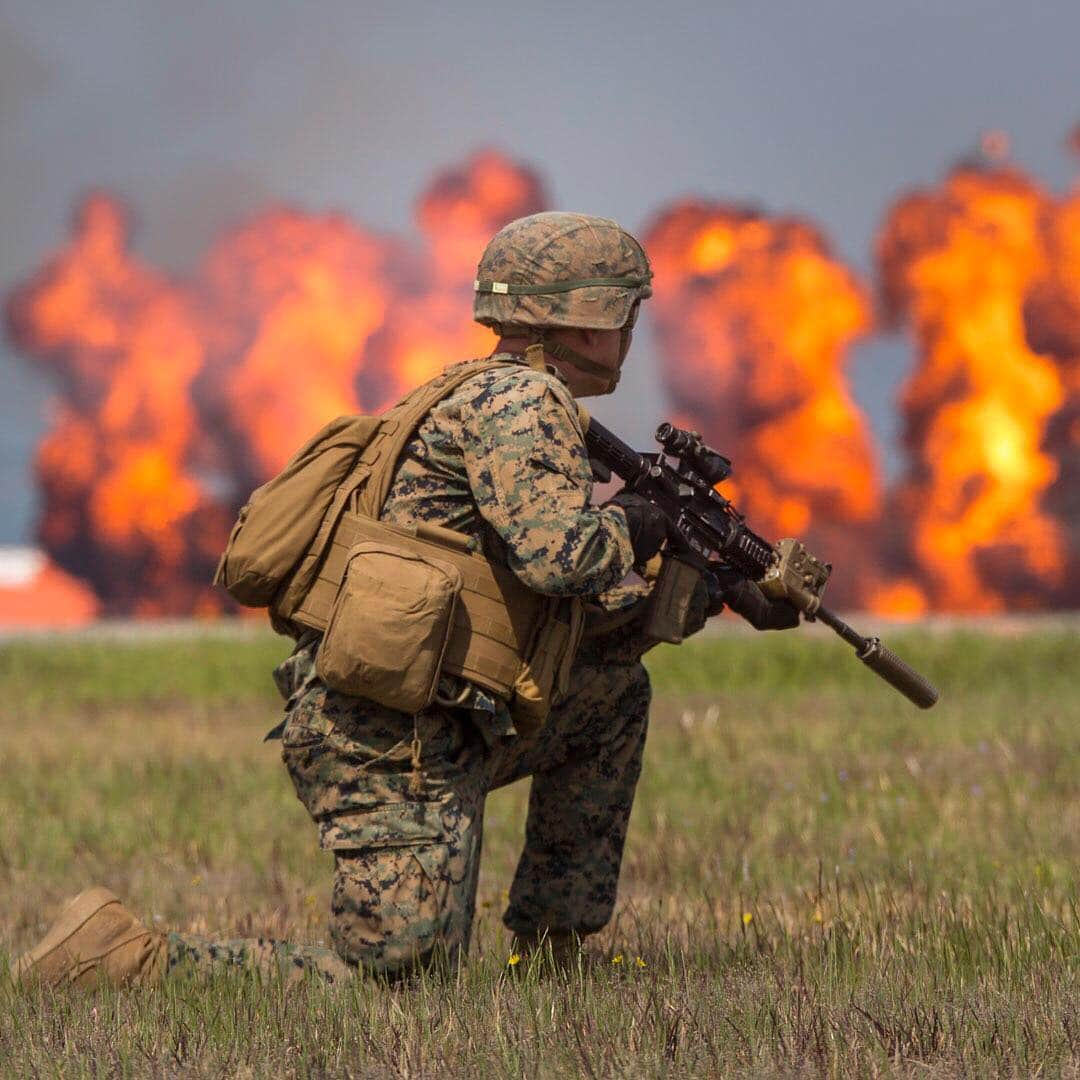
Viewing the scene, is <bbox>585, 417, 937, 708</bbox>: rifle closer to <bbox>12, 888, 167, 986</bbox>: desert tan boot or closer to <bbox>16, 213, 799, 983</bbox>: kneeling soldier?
<bbox>16, 213, 799, 983</bbox>: kneeling soldier

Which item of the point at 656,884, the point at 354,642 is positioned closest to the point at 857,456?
the point at 656,884

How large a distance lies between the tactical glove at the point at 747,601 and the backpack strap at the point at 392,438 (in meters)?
0.92

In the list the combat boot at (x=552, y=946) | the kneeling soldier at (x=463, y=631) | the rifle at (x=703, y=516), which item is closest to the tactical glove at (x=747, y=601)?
the rifle at (x=703, y=516)

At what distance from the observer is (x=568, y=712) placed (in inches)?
204

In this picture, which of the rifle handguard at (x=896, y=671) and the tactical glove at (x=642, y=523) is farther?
the rifle handguard at (x=896, y=671)

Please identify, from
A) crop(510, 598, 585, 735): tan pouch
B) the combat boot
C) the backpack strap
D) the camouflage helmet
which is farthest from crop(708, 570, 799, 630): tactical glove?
the combat boot

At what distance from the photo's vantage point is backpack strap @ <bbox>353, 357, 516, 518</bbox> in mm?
4664

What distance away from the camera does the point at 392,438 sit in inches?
185

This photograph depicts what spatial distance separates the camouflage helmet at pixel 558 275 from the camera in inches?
189

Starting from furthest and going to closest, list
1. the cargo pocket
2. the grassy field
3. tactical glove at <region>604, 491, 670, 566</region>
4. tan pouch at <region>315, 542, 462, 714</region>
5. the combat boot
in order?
the combat boot, tactical glove at <region>604, 491, 670, 566</region>, the cargo pocket, tan pouch at <region>315, 542, 462, 714</region>, the grassy field

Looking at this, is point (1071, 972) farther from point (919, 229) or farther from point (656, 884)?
point (919, 229)

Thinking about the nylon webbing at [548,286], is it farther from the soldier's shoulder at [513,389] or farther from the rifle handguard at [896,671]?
the rifle handguard at [896,671]

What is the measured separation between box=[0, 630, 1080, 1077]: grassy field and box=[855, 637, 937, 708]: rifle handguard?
0.67 m

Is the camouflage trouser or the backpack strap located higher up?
the backpack strap
